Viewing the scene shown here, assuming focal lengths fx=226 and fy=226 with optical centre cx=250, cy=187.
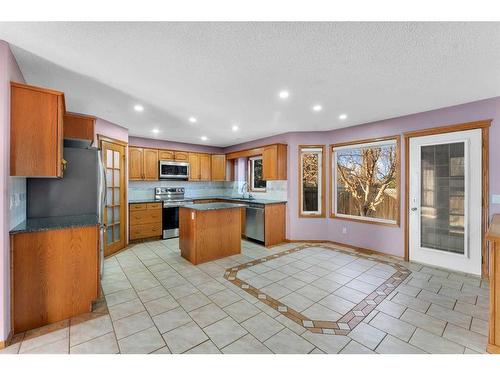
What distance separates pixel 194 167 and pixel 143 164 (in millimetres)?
1330

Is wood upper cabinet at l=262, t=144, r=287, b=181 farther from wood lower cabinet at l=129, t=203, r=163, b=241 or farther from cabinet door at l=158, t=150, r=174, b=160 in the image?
wood lower cabinet at l=129, t=203, r=163, b=241

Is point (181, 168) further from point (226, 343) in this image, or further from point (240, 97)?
point (226, 343)

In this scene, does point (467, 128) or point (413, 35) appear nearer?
point (413, 35)

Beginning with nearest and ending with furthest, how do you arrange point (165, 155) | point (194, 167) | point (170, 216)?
1. point (170, 216)
2. point (165, 155)
3. point (194, 167)

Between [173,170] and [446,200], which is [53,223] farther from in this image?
[446,200]

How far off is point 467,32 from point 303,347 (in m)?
2.61

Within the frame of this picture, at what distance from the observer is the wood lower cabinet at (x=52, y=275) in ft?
6.38

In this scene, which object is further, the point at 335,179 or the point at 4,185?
the point at 335,179

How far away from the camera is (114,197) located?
169 inches

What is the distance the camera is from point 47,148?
2.04 metres

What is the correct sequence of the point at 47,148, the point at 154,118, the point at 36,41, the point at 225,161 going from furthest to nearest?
the point at 225,161
the point at 154,118
the point at 47,148
the point at 36,41

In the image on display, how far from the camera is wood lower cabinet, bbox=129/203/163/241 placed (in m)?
4.82

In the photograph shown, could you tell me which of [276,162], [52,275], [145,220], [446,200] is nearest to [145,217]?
[145,220]

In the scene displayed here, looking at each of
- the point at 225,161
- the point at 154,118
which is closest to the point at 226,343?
the point at 154,118
